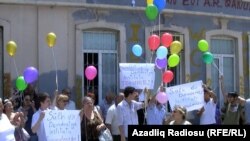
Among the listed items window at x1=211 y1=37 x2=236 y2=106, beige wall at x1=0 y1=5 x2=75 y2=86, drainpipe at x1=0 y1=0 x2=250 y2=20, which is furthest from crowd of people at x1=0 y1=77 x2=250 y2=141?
window at x1=211 y1=37 x2=236 y2=106

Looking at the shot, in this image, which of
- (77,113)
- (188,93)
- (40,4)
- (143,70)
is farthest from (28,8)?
(77,113)

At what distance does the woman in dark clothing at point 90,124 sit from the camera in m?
9.23

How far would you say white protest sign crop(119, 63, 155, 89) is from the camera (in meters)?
12.3

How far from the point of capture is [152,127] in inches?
298

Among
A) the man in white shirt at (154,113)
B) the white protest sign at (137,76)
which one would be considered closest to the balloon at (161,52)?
the white protest sign at (137,76)

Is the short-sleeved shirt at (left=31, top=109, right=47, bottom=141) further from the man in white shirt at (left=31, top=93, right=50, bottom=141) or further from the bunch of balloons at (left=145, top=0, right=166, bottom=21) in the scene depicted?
the bunch of balloons at (left=145, top=0, right=166, bottom=21)

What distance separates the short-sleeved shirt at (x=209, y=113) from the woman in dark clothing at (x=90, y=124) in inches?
164

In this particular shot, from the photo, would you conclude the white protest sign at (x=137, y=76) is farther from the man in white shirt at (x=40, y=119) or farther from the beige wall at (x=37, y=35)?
the man in white shirt at (x=40, y=119)

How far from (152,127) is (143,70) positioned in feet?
16.0

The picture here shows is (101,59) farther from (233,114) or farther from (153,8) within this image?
(233,114)

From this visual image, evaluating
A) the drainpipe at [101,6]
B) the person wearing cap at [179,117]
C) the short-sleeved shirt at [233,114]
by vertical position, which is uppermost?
the drainpipe at [101,6]

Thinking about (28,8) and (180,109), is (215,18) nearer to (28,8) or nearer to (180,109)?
(28,8)

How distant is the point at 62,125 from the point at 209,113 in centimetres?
453

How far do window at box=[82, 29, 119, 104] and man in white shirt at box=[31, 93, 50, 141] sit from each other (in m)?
5.67
